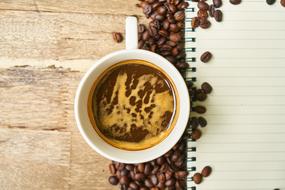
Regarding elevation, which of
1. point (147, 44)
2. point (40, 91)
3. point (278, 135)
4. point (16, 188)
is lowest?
point (16, 188)

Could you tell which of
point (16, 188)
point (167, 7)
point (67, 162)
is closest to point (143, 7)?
point (167, 7)

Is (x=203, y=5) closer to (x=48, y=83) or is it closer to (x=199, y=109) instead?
(x=199, y=109)

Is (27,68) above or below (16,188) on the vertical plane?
above

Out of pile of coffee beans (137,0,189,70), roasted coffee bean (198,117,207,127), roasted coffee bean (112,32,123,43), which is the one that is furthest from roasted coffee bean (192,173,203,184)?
roasted coffee bean (112,32,123,43)

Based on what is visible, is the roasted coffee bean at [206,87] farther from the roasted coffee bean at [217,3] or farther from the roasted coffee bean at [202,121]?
the roasted coffee bean at [217,3]

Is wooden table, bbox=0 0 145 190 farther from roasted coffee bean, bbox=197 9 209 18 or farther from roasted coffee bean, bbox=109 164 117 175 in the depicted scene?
roasted coffee bean, bbox=197 9 209 18

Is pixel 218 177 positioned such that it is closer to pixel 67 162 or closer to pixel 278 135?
pixel 278 135
